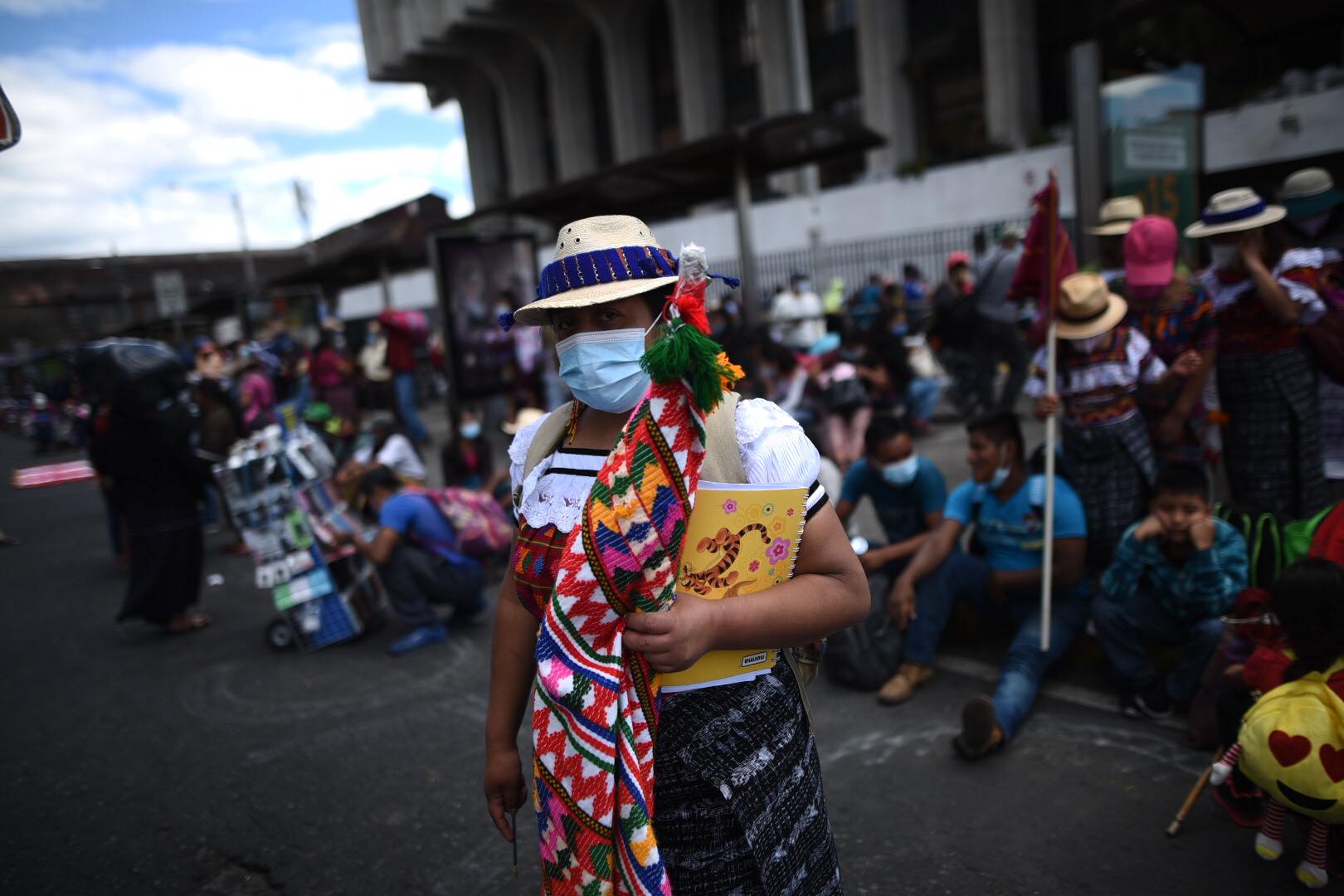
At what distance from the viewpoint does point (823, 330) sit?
13.1 metres

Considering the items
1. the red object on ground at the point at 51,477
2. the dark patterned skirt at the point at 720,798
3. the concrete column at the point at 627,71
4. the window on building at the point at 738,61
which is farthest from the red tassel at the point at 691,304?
the concrete column at the point at 627,71

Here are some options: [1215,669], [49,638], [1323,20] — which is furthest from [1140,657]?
[49,638]

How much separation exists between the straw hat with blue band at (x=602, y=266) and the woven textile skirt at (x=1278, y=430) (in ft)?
11.6

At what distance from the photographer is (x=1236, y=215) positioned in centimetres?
396

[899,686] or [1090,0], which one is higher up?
[1090,0]

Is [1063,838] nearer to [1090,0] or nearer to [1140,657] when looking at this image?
[1140,657]

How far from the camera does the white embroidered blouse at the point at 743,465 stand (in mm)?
1534

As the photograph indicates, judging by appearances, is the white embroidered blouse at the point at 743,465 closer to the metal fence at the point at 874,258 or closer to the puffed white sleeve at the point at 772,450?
the puffed white sleeve at the point at 772,450

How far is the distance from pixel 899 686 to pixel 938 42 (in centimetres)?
1994

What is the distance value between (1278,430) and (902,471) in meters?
1.67

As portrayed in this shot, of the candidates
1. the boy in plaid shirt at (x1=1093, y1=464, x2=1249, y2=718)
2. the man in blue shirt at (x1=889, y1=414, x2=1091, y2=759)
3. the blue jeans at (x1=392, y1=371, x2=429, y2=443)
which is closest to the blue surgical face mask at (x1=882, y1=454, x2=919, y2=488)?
the man in blue shirt at (x1=889, y1=414, x2=1091, y2=759)

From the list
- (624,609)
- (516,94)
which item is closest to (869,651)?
(624,609)

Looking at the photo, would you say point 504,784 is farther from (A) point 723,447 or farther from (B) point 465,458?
(B) point 465,458

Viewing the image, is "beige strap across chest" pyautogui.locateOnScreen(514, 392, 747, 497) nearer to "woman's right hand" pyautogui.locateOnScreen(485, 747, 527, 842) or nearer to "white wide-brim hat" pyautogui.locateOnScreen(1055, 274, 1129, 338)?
"woman's right hand" pyautogui.locateOnScreen(485, 747, 527, 842)
